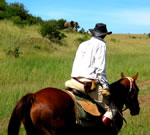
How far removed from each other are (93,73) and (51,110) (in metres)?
1.05

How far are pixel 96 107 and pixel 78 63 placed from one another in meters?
0.75

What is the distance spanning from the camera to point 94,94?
4.65 meters

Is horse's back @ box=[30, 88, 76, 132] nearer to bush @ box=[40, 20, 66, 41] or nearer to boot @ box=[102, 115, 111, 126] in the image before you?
boot @ box=[102, 115, 111, 126]

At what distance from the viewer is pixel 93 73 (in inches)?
180

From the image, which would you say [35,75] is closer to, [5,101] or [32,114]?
[5,101]

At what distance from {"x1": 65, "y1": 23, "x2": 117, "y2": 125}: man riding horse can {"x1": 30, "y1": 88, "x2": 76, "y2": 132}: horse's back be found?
511 mm

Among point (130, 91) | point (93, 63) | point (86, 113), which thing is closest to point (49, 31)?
point (130, 91)

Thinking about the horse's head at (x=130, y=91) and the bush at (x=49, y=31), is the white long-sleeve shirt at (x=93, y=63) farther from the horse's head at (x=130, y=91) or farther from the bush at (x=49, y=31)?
the bush at (x=49, y=31)

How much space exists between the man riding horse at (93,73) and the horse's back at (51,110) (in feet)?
Result: 1.68

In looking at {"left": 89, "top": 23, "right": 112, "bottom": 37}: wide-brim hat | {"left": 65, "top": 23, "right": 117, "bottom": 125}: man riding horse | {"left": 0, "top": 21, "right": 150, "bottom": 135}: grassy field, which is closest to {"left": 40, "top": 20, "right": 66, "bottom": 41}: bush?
{"left": 0, "top": 21, "right": 150, "bottom": 135}: grassy field

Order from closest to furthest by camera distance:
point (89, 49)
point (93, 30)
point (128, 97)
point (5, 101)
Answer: point (89, 49) → point (93, 30) → point (128, 97) → point (5, 101)

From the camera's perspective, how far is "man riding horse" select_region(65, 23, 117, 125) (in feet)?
14.9

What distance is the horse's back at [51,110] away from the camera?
3830mm

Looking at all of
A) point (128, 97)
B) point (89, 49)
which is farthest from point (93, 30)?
point (128, 97)
